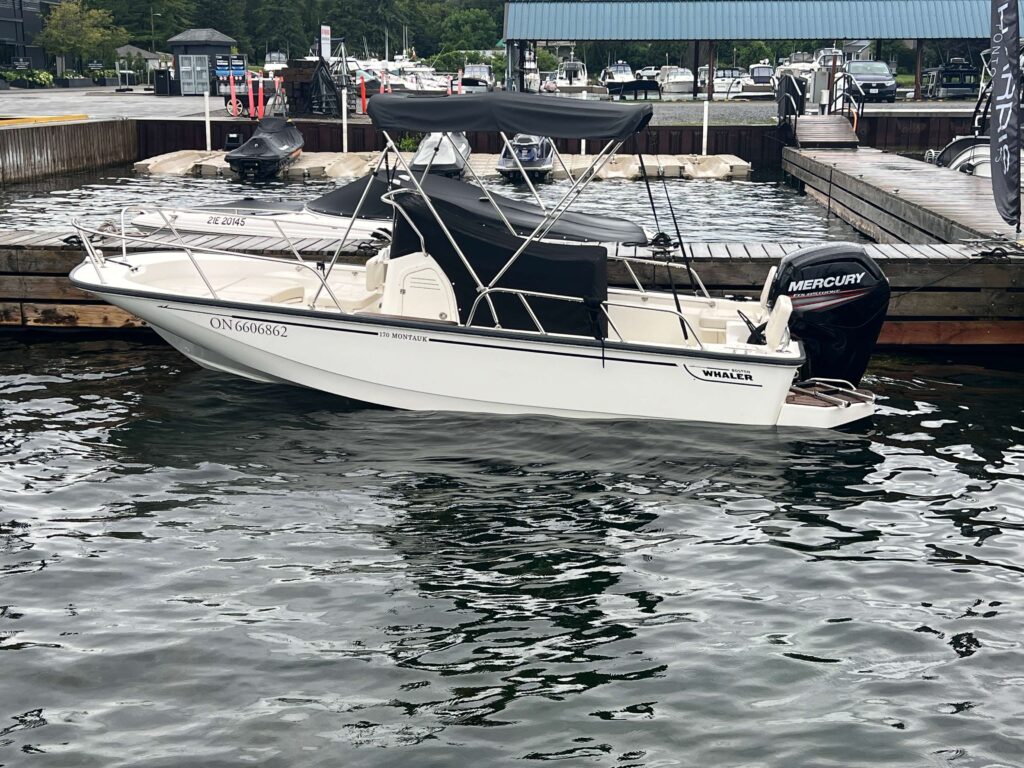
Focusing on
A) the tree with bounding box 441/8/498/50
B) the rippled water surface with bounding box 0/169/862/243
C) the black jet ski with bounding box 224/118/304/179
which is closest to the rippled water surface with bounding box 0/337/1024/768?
the rippled water surface with bounding box 0/169/862/243

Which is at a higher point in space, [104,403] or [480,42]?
[480,42]

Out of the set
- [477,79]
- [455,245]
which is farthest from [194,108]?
[455,245]

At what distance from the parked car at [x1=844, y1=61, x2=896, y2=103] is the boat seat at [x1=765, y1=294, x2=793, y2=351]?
3799 cm

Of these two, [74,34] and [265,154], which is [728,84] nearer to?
[265,154]

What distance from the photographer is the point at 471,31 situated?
303 feet

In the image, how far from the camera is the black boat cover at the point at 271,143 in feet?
102

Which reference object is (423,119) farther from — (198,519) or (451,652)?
(451,652)

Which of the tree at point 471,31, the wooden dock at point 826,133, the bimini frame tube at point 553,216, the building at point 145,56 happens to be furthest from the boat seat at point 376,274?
the tree at point 471,31

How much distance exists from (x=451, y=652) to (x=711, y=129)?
31.0 m

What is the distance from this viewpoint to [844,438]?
10.6m

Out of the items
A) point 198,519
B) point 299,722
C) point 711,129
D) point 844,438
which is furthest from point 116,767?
point 711,129

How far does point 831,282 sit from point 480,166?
75.1ft

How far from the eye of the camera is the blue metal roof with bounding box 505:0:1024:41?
43469 millimetres

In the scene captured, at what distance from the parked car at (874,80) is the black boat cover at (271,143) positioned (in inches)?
876
